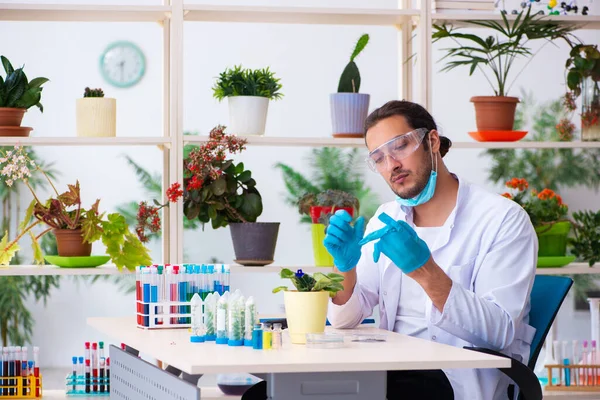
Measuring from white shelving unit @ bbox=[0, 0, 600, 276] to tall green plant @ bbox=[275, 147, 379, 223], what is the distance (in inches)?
109

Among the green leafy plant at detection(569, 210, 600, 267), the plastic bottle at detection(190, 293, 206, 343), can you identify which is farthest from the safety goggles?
the green leafy plant at detection(569, 210, 600, 267)

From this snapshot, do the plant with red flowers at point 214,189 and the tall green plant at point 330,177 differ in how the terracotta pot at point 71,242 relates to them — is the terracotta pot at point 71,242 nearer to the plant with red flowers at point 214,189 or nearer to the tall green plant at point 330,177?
the plant with red flowers at point 214,189

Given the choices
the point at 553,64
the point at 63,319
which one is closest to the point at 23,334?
the point at 63,319

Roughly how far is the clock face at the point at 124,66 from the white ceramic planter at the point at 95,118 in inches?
120

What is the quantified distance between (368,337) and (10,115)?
196 cm

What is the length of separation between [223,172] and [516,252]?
1.46 m

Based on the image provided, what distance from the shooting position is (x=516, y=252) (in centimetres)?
218

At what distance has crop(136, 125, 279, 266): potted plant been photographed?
3309mm

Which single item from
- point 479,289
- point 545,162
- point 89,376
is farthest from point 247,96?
point 545,162

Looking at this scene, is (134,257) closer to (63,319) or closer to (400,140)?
(400,140)

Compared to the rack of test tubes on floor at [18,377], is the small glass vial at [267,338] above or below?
above

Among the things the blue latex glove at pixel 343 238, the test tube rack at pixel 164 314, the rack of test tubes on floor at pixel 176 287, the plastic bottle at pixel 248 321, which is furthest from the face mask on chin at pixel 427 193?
the plastic bottle at pixel 248 321

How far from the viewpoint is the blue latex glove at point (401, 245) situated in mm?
1961

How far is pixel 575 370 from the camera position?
3.54 metres
